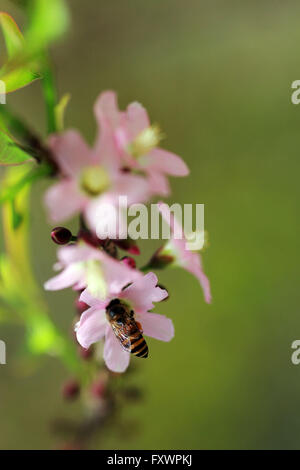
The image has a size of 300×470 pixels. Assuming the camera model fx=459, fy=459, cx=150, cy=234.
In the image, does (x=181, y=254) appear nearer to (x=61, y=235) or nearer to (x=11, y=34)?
(x=61, y=235)

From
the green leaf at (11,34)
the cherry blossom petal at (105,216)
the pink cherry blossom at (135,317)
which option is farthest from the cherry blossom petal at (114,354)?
the green leaf at (11,34)

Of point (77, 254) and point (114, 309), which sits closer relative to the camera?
point (77, 254)

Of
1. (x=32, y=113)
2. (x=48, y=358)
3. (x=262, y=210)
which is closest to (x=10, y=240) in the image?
(x=48, y=358)

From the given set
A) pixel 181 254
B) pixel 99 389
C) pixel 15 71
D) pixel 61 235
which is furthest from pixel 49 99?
pixel 99 389

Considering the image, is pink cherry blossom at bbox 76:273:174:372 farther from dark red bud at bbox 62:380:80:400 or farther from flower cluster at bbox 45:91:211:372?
dark red bud at bbox 62:380:80:400

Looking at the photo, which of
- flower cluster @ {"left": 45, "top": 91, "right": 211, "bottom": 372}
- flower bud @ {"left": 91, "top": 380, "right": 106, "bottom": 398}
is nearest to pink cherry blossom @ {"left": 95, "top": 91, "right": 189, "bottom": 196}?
flower cluster @ {"left": 45, "top": 91, "right": 211, "bottom": 372}

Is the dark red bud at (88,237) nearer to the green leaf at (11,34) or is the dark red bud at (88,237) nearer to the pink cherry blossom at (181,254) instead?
the pink cherry blossom at (181,254)
